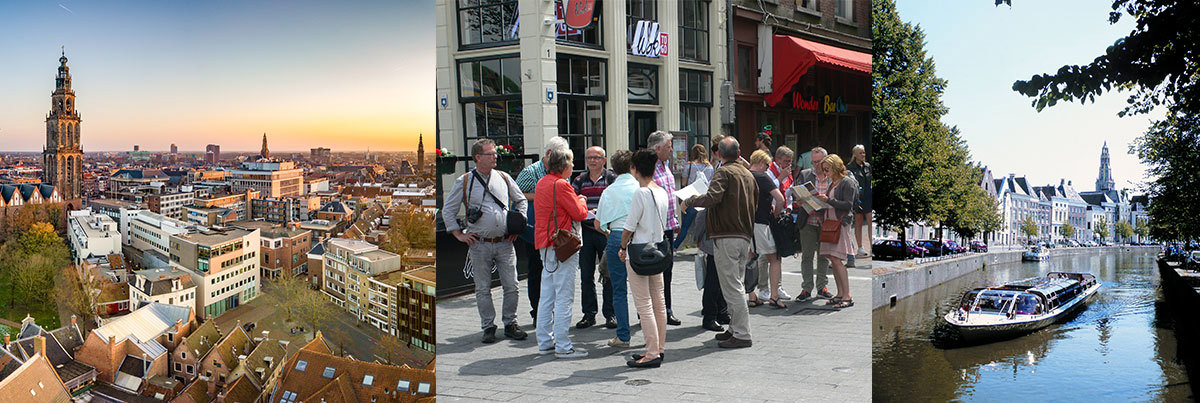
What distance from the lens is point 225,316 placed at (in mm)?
3621

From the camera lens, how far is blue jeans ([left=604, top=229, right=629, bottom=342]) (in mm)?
3762

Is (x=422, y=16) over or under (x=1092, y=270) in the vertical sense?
over

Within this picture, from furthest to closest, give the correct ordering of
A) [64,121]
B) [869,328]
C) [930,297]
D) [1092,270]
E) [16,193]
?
[930,297], [1092,270], [869,328], [64,121], [16,193]

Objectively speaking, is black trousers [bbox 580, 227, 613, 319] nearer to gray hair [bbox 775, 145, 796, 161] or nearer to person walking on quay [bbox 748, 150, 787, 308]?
person walking on quay [bbox 748, 150, 787, 308]

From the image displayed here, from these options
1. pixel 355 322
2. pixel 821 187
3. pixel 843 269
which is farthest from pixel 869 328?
pixel 355 322

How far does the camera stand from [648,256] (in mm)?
3627

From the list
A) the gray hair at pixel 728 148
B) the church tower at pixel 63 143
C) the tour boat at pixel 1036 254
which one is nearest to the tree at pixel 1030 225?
the tour boat at pixel 1036 254

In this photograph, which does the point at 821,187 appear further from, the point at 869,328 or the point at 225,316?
the point at 225,316

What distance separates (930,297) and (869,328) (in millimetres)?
11943

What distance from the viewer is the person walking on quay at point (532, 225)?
349 centimetres

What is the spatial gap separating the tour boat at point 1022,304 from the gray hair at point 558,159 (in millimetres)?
4586

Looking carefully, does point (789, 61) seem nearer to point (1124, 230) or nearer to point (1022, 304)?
point (1124, 230)

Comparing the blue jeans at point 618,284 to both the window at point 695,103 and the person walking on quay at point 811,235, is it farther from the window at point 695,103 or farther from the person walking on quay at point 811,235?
the person walking on quay at point 811,235

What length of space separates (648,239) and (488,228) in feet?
2.34
